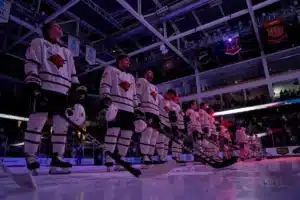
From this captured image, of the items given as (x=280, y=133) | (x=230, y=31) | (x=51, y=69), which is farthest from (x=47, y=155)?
(x=280, y=133)

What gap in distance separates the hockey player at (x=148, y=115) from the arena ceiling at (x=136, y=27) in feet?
18.0

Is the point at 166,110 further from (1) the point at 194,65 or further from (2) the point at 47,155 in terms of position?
(1) the point at 194,65

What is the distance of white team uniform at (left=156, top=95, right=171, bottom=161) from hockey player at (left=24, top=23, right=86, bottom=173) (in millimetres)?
2585

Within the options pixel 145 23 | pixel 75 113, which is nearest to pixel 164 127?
pixel 75 113

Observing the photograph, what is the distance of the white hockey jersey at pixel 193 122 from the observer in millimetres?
6953

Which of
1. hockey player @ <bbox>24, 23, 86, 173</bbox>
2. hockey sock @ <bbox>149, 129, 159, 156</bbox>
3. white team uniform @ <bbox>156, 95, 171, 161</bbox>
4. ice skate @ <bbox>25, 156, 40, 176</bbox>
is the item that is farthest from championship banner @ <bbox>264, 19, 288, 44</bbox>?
ice skate @ <bbox>25, 156, 40, 176</bbox>

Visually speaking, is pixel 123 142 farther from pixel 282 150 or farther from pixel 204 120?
pixel 282 150

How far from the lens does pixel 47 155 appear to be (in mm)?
7680

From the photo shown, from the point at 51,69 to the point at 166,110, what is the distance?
11.4 ft

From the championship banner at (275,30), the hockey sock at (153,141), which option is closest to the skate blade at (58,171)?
the hockey sock at (153,141)

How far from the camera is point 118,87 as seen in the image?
3.72 m

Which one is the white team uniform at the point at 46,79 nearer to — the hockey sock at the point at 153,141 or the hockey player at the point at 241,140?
the hockey sock at the point at 153,141

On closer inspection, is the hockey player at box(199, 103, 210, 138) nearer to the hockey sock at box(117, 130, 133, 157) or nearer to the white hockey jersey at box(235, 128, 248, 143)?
the white hockey jersey at box(235, 128, 248, 143)

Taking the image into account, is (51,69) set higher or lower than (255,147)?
higher
